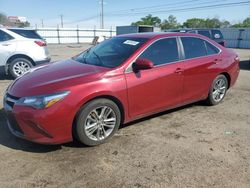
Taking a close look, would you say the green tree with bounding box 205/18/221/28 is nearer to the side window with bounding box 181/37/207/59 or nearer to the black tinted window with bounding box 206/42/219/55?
the black tinted window with bounding box 206/42/219/55

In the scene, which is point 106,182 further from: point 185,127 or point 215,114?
point 215,114

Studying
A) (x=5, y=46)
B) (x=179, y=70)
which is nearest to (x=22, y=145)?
(x=179, y=70)

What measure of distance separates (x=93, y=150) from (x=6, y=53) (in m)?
5.77

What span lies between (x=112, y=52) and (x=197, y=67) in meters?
1.69

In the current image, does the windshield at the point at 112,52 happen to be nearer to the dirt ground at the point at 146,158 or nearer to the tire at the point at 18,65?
the dirt ground at the point at 146,158

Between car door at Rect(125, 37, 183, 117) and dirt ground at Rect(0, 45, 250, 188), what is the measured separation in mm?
406

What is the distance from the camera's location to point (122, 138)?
4367 mm

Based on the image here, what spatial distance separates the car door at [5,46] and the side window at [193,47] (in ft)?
18.3

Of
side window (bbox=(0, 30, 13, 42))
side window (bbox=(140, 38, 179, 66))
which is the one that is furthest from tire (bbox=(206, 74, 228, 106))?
side window (bbox=(0, 30, 13, 42))

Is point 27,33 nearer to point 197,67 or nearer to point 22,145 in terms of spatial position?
point 22,145

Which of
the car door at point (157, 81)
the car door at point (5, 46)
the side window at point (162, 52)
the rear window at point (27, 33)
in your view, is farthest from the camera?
the rear window at point (27, 33)

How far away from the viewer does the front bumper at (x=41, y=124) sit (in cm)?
358

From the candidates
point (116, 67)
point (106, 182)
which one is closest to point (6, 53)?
point (116, 67)

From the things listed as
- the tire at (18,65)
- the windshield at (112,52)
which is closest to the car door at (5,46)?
the tire at (18,65)
